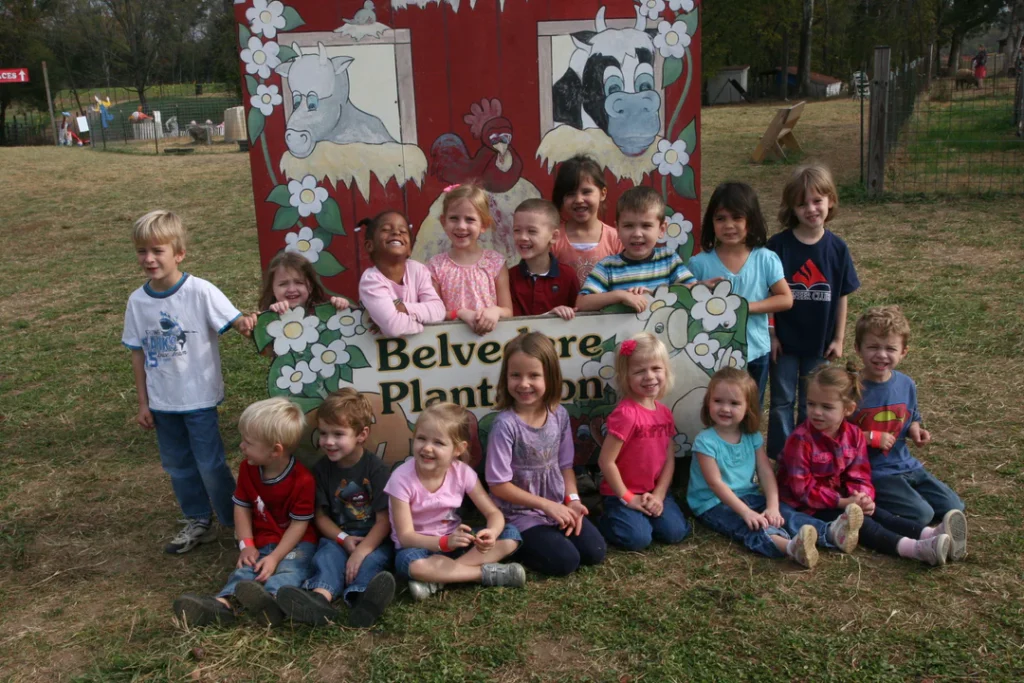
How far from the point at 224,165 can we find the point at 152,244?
18.5 metres

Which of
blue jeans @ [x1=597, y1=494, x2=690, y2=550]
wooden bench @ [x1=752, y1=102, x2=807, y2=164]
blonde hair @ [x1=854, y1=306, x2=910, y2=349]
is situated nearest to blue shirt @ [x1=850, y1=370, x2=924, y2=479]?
blonde hair @ [x1=854, y1=306, x2=910, y2=349]

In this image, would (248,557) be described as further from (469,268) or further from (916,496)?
(916,496)

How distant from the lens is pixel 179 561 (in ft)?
13.1

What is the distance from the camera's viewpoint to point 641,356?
3.94 metres

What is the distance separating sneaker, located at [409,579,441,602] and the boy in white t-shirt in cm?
111

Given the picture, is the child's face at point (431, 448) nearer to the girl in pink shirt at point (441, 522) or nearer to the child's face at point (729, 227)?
the girl in pink shirt at point (441, 522)

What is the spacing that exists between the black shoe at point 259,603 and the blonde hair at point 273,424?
58 cm

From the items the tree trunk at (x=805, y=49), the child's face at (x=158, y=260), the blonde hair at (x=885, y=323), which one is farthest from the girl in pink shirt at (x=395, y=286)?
the tree trunk at (x=805, y=49)

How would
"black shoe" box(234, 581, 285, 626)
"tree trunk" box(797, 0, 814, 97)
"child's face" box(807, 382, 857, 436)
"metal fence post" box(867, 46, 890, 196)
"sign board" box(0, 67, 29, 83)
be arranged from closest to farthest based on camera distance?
"black shoe" box(234, 581, 285, 626), "child's face" box(807, 382, 857, 436), "metal fence post" box(867, 46, 890, 196), "sign board" box(0, 67, 29, 83), "tree trunk" box(797, 0, 814, 97)

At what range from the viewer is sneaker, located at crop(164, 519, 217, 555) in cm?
405

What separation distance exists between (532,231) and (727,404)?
1.12 meters

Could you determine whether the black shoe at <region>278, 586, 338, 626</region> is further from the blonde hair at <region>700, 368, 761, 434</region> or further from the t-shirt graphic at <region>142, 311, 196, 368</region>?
the blonde hair at <region>700, 368, 761, 434</region>

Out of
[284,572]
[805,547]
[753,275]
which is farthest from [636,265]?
[284,572]

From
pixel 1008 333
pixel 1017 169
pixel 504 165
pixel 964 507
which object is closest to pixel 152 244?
pixel 504 165
